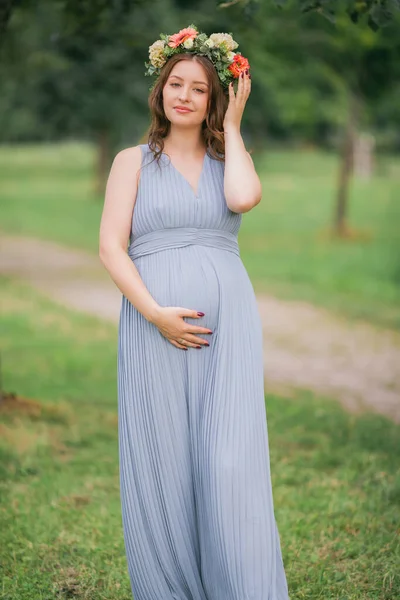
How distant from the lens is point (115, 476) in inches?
239

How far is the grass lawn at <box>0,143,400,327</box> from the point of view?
14.0m

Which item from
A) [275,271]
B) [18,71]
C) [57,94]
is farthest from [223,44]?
[57,94]

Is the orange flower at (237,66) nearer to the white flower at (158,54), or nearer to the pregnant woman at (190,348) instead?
the pregnant woman at (190,348)

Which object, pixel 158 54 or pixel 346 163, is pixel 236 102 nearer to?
pixel 158 54

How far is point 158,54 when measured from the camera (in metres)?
3.63

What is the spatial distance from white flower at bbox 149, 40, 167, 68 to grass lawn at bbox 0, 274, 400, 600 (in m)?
2.26

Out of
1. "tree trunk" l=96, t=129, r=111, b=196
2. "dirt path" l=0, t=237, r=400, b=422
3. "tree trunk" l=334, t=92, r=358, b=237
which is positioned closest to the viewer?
"dirt path" l=0, t=237, r=400, b=422

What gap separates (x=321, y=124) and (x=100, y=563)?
45776 millimetres

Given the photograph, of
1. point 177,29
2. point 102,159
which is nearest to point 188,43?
point 177,29

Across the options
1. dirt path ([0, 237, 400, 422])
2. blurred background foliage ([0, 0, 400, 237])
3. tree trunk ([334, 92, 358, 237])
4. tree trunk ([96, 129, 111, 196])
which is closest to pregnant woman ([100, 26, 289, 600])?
blurred background foliage ([0, 0, 400, 237])

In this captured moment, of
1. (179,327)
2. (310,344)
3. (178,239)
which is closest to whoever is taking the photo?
(179,327)

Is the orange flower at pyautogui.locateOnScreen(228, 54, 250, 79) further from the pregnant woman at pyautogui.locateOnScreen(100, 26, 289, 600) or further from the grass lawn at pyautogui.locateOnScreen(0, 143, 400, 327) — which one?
the grass lawn at pyautogui.locateOnScreen(0, 143, 400, 327)

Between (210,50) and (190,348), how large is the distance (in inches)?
43.0

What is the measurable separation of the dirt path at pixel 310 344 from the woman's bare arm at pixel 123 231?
14.4 feet
